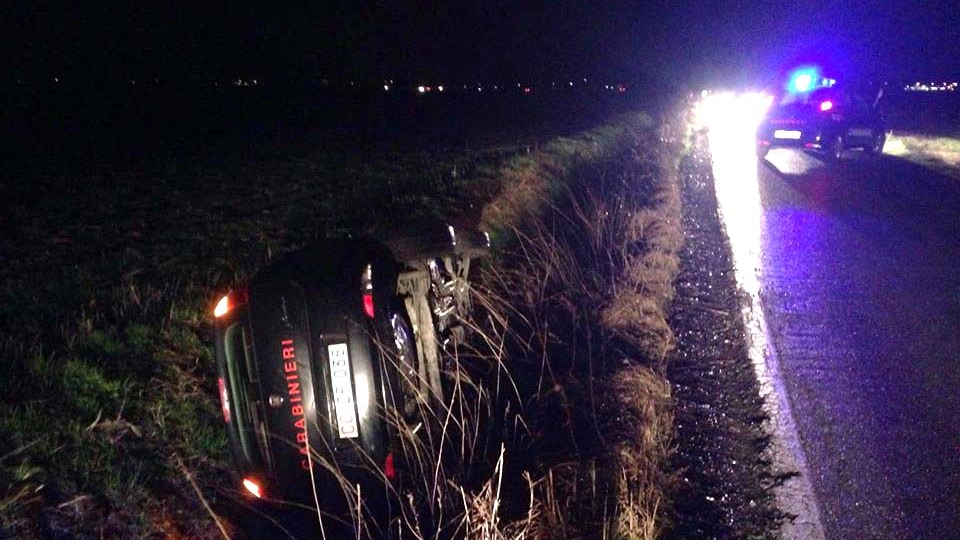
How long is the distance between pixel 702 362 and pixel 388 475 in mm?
3156

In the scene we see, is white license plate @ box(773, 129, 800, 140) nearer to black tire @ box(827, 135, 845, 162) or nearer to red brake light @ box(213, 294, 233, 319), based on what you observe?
black tire @ box(827, 135, 845, 162)

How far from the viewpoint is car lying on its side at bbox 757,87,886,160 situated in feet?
51.4

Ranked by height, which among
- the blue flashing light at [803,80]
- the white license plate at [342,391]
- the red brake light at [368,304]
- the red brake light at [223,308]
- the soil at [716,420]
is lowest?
the soil at [716,420]

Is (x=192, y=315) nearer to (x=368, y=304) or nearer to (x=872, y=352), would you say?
(x=368, y=304)

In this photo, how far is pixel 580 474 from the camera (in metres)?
3.84

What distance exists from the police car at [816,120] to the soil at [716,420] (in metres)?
9.47

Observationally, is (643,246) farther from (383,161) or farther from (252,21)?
(252,21)

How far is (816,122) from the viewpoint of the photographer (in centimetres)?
1566

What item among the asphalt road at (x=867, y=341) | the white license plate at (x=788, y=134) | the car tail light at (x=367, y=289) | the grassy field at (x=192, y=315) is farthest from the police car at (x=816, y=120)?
the car tail light at (x=367, y=289)

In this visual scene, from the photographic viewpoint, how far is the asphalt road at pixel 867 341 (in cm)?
378

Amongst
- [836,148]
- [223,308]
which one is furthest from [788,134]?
[223,308]

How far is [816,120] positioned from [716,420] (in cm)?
1318

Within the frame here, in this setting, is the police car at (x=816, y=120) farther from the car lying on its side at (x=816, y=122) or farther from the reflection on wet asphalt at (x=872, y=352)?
the reflection on wet asphalt at (x=872, y=352)

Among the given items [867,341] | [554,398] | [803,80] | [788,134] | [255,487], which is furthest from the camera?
[803,80]
